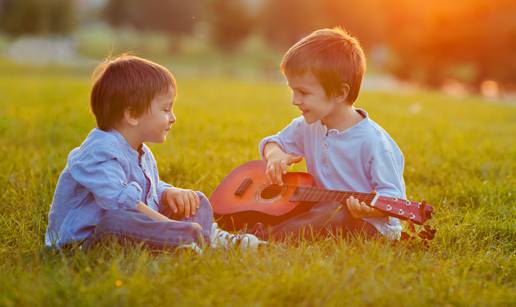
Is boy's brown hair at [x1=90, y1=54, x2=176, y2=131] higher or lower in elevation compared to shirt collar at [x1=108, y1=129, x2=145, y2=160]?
higher

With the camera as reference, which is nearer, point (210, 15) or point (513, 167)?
point (513, 167)

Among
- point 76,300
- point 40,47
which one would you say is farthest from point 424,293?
point 40,47

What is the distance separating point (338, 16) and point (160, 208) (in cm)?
4935

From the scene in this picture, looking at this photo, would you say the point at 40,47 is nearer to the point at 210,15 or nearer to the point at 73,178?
the point at 210,15

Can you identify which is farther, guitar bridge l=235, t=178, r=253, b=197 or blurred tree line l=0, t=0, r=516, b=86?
blurred tree line l=0, t=0, r=516, b=86

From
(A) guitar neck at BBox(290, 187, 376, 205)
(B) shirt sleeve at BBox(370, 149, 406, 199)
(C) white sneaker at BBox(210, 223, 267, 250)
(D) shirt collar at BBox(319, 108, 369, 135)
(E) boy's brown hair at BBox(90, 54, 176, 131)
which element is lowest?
(C) white sneaker at BBox(210, 223, 267, 250)

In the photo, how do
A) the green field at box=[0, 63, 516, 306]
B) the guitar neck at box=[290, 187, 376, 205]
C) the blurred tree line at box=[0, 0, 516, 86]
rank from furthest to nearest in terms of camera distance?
1. the blurred tree line at box=[0, 0, 516, 86]
2. the guitar neck at box=[290, 187, 376, 205]
3. the green field at box=[0, 63, 516, 306]

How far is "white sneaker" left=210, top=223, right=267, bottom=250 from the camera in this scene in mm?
3191

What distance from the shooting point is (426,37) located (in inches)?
1320

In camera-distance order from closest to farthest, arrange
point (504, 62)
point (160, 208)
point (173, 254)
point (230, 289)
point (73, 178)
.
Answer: point (230, 289) → point (173, 254) → point (73, 178) → point (160, 208) → point (504, 62)

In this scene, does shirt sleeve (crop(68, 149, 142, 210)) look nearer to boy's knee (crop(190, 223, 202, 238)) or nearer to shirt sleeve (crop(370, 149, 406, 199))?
boy's knee (crop(190, 223, 202, 238))

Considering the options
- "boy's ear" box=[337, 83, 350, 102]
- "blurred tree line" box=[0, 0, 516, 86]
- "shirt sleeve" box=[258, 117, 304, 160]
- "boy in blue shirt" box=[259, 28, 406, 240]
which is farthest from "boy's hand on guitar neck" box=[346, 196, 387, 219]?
"blurred tree line" box=[0, 0, 516, 86]

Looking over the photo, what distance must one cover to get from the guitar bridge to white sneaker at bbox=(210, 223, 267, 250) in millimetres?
514

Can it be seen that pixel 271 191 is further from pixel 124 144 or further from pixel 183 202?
pixel 124 144
